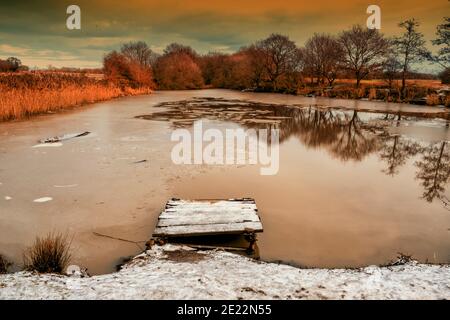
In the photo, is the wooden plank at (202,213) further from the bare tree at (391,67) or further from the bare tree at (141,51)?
the bare tree at (141,51)

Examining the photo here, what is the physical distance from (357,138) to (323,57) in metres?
24.5

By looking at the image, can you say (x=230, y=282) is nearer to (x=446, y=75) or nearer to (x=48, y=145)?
(x=48, y=145)

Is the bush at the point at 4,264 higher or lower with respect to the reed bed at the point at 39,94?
lower

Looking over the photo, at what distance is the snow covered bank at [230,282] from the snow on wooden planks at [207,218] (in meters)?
0.45

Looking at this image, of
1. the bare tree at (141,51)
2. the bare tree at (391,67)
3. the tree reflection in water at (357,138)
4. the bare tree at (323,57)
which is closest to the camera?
the tree reflection in water at (357,138)

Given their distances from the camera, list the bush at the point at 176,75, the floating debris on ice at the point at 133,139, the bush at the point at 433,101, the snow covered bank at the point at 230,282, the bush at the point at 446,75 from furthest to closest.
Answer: the bush at the point at 176,75 → the bush at the point at 433,101 → the bush at the point at 446,75 → the floating debris on ice at the point at 133,139 → the snow covered bank at the point at 230,282

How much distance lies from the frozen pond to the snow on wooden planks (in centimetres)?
29

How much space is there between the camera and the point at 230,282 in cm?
275

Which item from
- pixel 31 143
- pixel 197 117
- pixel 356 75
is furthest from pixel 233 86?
pixel 31 143

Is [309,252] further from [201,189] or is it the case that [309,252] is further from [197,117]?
[197,117]

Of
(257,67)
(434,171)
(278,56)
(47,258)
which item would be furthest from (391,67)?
(47,258)

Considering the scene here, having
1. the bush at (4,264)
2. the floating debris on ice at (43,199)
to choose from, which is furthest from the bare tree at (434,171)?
the floating debris on ice at (43,199)

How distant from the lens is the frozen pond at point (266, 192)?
12.1ft

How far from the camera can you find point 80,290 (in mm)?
2633
